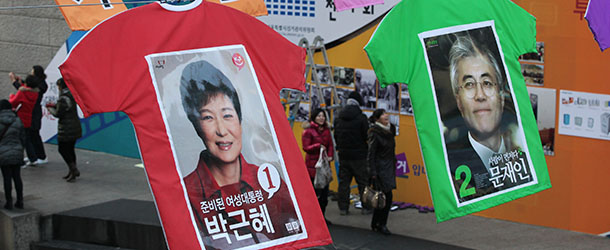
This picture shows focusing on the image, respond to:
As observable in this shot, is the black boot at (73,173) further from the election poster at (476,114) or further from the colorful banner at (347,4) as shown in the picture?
the election poster at (476,114)

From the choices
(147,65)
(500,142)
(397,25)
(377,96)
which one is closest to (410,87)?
(397,25)

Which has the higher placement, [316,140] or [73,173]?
[316,140]

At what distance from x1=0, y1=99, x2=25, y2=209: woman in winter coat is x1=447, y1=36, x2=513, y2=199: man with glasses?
5.98 meters

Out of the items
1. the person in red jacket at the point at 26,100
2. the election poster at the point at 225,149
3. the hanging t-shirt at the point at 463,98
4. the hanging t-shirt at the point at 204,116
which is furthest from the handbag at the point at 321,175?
the person in red jacket at the point at 26,100

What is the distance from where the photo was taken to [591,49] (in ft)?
29.1

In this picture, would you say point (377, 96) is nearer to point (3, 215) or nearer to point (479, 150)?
point (479, 150)

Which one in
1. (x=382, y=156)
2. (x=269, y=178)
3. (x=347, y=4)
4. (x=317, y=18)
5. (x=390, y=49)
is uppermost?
(x=347, y=4)

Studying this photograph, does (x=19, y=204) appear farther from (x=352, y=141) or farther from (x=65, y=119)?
(x=352, y=141)

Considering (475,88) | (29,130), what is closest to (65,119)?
(29,130)

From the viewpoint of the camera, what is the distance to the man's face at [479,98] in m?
6.34

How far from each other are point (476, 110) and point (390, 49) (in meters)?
0.92

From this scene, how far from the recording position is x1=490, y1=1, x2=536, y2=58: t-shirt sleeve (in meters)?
6.62

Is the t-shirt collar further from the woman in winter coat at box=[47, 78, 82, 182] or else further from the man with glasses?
the woman in winter coat at box=[47, 78, 82, 182]

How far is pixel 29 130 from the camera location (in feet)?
40.4
